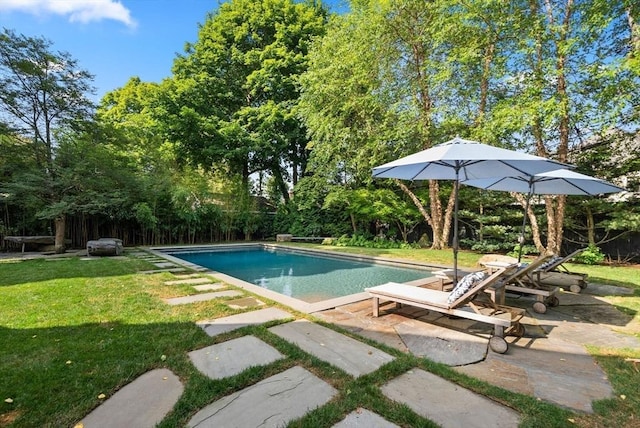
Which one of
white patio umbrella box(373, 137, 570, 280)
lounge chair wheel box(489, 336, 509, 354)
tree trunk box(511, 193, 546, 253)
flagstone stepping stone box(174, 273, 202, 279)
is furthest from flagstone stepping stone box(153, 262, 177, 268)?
tree trunk box(511, 193, 546, 253)

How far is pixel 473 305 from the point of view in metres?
3.15

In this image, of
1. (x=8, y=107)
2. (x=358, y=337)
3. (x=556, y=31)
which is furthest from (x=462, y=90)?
(x=8, y=107)

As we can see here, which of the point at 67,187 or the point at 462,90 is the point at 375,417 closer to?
the point at 462,90

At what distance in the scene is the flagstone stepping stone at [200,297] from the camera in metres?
4.18

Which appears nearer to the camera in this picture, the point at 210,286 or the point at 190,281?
the point at 210,286

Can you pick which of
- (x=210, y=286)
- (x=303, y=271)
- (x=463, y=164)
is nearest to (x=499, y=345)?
(x=463, y=164)

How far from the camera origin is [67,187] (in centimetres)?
889

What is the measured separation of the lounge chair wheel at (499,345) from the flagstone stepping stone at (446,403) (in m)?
0.86

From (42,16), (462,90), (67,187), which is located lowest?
(67,187)

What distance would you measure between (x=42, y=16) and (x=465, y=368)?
1119 cm

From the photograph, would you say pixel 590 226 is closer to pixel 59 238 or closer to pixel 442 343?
pixel 442 343

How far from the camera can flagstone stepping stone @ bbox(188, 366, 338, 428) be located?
1789 mm

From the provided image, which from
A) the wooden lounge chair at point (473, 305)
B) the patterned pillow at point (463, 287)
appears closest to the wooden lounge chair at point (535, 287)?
the wooden lounge chair at point (473, 305)

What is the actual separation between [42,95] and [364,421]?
11544 millimetres
